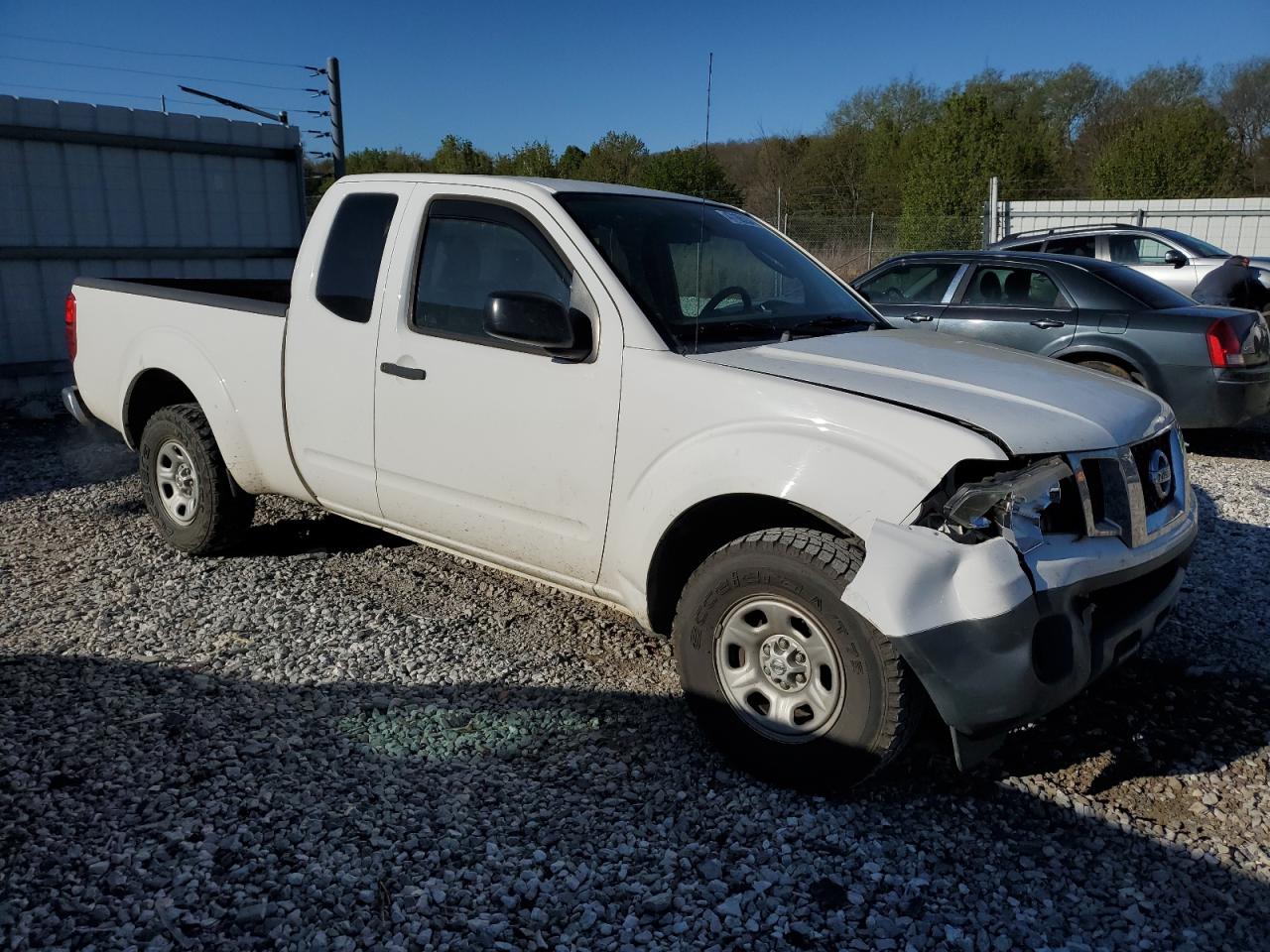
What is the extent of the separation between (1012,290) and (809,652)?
6.44m

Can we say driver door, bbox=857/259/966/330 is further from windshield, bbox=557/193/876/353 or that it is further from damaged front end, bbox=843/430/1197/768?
damaged front end, bbox=843/430/1197/768

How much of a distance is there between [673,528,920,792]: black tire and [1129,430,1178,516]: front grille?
3.35ft

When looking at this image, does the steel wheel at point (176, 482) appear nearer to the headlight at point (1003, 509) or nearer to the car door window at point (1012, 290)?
the headlight at point (1003, 509)

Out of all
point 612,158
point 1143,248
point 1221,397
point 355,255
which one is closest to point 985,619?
point 355,255

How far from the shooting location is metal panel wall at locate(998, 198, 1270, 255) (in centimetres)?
2162

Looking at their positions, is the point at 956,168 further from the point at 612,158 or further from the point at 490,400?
the point at 490,400

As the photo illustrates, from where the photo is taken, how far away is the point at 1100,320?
7934 millimetres

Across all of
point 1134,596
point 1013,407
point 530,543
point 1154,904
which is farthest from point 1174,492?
point 530,543

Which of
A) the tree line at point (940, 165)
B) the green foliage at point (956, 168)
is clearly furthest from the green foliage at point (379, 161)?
the green foliage at point (956, 168)

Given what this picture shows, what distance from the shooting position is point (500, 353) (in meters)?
3.75

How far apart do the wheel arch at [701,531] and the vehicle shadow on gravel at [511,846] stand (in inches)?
19.9

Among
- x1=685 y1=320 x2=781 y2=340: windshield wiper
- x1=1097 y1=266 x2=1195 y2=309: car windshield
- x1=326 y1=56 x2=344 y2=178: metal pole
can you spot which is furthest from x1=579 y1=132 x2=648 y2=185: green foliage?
x1=685 y1=320 x2=781 y2=340: windshield wiper

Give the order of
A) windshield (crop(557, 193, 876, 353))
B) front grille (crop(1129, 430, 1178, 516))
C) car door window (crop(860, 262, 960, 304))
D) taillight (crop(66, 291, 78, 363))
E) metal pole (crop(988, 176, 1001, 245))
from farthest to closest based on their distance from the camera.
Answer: metal pole (crop(988, 176, 1001, 245))
car door window (crop(860, 262, 960, 304))
taillight (crop(66, 291, 78, 363))
windshield (crop(557, 193, 876, 353))
front grille (crop(1129, 430, 1178, 516))

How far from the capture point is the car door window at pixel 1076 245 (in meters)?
14.1
